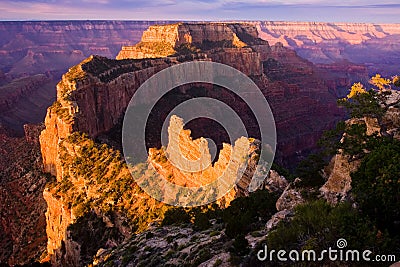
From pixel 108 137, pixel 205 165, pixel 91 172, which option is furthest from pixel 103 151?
pixel 205 165

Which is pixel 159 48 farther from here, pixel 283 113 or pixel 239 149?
pixel 239 149

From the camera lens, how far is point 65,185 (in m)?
45.3

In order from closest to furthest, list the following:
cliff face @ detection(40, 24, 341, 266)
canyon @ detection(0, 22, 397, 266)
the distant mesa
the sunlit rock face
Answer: the sunlit rock face
cliff face @ detection(40, 24, 341, 266)
canyon @ detection(0, 22, 397, 266)
the distant mesa

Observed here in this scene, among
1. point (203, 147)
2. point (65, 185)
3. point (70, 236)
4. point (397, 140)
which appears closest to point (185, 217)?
point (203, 147)

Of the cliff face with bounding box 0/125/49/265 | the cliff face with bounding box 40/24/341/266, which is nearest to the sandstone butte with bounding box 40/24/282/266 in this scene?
the cliff face with bounding box 40/24/341/266

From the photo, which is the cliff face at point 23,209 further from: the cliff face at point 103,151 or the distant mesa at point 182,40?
the distant mesa at point 182,40

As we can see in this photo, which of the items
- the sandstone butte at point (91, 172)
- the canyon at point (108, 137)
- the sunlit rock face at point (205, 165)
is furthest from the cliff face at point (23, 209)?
the sunlit rock face at point (205, 165)

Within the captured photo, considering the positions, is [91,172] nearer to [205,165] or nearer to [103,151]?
[103,151]

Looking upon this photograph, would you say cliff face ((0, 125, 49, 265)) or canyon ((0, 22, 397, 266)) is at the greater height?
canyon ((0, 22, 397, 266))

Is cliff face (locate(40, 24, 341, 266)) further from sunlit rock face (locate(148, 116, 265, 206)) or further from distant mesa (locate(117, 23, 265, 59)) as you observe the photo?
distant mesa (locate(117, 23, 265, 59))

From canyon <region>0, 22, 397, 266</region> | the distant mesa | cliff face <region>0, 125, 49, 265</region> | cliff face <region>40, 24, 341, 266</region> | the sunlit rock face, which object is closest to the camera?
the sunlit rock face

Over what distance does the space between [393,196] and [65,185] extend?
3726 cm

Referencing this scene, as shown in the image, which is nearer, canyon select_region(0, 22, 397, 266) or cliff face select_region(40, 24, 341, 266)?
cliff face select_region(40, 24, 341, 266)

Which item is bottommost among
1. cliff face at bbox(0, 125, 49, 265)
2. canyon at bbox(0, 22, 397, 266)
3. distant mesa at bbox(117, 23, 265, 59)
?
cliff face at bbox(0, 125, 49, 265)
